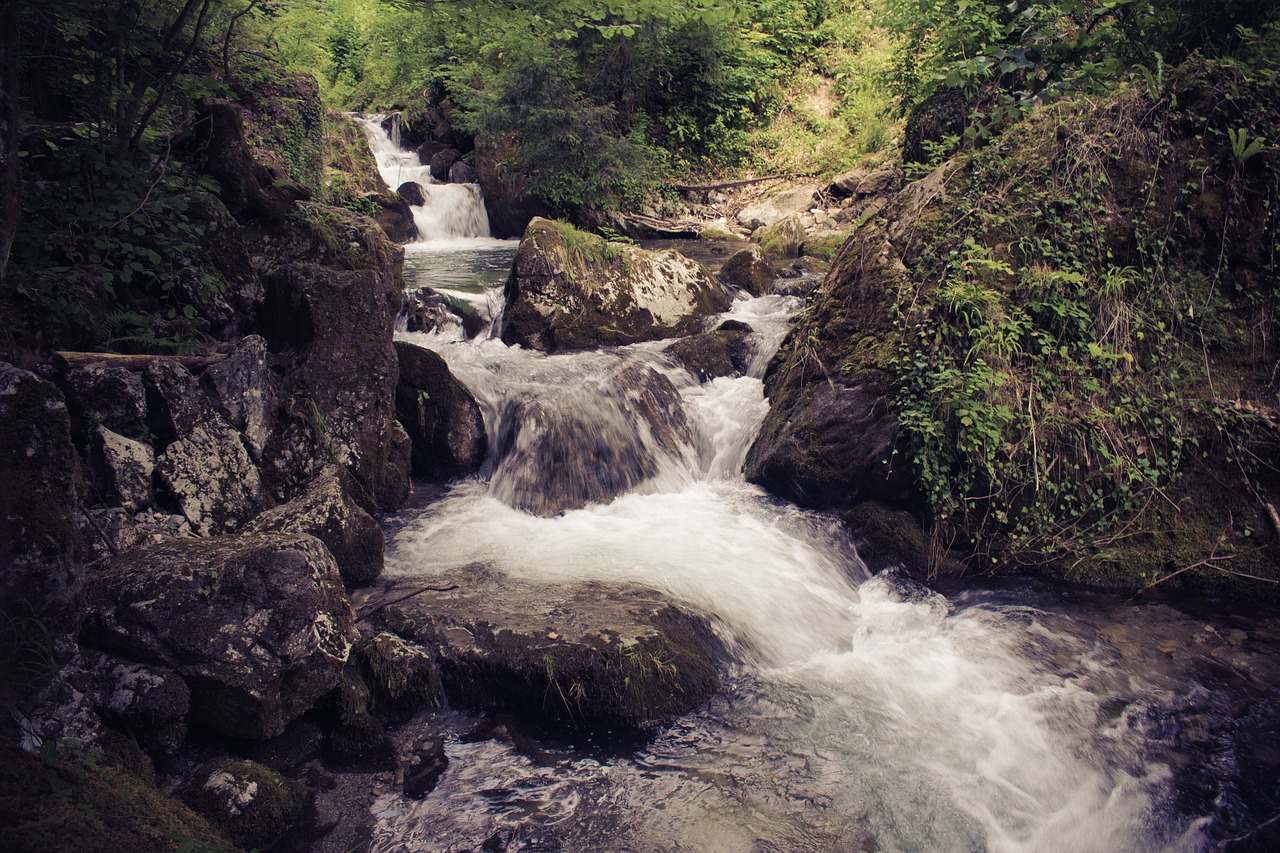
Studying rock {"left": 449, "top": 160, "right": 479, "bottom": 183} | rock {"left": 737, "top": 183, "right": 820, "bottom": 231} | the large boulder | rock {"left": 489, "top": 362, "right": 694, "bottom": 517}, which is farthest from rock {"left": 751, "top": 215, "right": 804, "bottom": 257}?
the large boulder

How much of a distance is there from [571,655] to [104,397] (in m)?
3.11

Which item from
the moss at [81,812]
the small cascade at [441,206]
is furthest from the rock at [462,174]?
the moss at [81,812]

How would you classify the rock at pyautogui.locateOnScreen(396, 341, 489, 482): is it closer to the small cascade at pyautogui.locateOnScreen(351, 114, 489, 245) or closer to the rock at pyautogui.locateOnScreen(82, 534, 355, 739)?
the rock at pyautogui.locateOnScreen(82, 534, 355, 739)

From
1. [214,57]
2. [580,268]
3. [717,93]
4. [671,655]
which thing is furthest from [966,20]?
[717,93]

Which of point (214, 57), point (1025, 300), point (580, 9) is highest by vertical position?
point (214, 57)

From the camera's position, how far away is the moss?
1.84m

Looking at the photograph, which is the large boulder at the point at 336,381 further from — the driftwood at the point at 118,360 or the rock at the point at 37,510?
the rock at the point at 37,510

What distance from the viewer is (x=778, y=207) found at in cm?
1748

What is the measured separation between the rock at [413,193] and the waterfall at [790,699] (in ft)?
40.8

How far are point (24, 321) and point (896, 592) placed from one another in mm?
6080

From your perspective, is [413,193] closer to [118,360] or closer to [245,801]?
[118,360]

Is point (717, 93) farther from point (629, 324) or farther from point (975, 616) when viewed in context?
point (975, 616)

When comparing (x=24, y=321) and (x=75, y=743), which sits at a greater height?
(x=24, y=321)

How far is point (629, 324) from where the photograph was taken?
9.55 m
